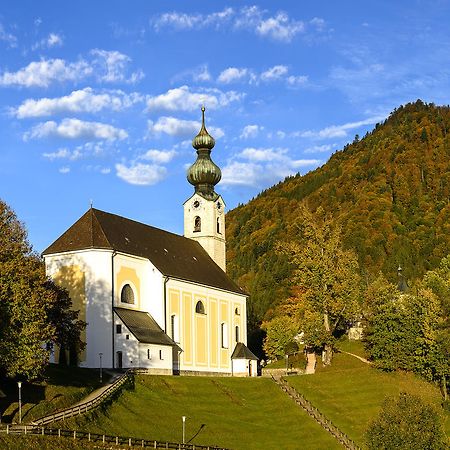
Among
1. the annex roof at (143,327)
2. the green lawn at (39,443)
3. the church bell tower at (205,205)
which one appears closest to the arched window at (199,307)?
the annex roof at (143,327)

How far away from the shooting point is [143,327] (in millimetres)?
73562

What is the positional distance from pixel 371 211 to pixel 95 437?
121520mm

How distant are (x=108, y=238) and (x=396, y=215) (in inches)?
3801

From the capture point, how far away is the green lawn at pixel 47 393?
5150cm

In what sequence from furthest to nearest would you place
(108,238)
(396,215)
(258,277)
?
(396,215) < (258,277) < (108,238)

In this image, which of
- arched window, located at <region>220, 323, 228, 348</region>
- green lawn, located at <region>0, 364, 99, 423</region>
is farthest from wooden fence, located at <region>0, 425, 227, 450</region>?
arched window, located at <region>220, 323, 228, 348</region>

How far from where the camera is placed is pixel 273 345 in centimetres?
10094

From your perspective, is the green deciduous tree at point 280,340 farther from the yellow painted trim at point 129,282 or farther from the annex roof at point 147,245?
the yellow painted trim at point 129,282

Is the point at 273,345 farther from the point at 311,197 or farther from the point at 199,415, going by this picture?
the point at 311,197

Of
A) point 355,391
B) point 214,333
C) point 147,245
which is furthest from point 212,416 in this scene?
point 214,333

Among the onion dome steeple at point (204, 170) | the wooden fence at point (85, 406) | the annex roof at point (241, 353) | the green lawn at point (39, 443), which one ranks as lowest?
the green lawn at point (39, 443)

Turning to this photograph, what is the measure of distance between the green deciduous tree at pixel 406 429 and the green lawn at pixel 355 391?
11.7m

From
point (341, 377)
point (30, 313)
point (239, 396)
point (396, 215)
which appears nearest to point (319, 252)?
point (341, 377)

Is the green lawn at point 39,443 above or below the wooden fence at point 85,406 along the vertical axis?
below
